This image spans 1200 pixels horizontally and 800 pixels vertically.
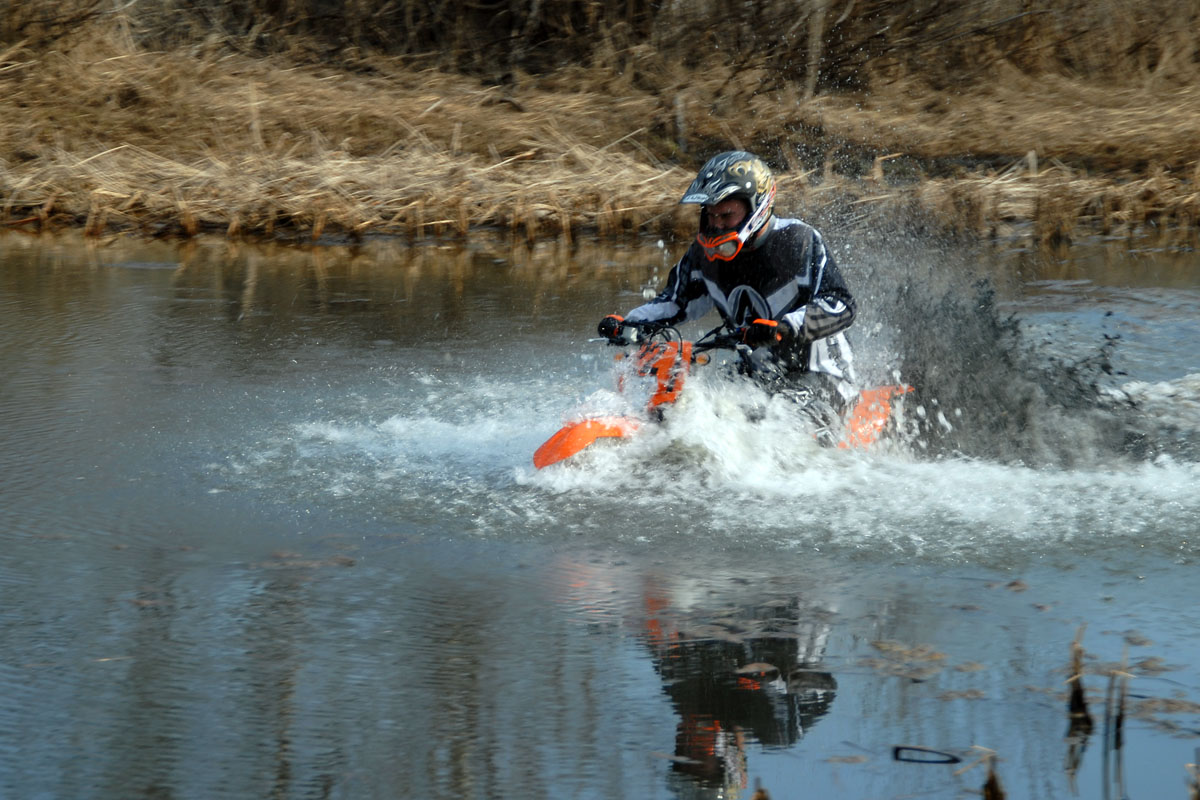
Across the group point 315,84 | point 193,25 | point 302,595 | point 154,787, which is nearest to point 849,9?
point 315,84

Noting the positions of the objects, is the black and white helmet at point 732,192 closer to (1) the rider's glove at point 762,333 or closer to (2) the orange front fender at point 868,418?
(1) the rider's glove at point 762,333

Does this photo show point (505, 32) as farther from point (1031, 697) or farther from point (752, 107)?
point (1031, 697)

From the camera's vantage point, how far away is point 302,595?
5609mm

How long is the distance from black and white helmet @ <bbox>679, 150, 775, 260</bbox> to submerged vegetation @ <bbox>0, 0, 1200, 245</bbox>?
827 centimetres

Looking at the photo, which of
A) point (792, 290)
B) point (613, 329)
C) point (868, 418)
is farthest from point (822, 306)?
point (613, 329)

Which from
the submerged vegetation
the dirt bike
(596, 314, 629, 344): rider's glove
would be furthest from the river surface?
the submerged vegetation

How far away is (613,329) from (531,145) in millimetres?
11912

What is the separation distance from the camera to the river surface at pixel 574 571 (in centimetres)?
426

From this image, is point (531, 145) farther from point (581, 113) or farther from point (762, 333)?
point (762, 333)

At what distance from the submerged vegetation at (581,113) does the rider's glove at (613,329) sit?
8312 millimetres

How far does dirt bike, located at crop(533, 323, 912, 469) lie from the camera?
278 inches

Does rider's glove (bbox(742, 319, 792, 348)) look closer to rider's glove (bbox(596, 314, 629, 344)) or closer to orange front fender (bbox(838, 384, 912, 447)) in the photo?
rider's glove (bbox(596, 314, 629, 344))

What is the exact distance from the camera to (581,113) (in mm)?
20719

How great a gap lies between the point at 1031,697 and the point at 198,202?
13166 millimetres
